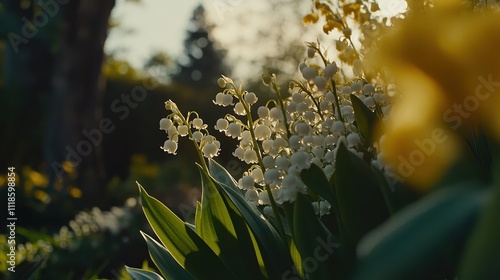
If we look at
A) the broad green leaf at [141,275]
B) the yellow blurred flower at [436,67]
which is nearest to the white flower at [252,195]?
the broad green leaf at [141,275]

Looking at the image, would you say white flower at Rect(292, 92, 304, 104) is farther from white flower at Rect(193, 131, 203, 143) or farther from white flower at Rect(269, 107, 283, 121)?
white flower at Rect(193, 131, 203, 143)

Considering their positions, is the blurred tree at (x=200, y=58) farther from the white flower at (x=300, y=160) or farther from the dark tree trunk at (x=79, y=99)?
the white flower at (x=300, y=160)

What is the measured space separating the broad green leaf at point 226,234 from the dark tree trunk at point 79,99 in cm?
679

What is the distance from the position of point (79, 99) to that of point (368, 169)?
806 cm

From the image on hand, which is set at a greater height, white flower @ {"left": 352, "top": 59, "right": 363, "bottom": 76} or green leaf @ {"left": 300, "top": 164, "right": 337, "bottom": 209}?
white flower @ {"left": 352, "top": 59, "right": 363, "bottom": 76}

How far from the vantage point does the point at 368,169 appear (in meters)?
1.19

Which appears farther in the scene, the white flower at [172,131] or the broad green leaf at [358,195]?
the white flower at [172,131]

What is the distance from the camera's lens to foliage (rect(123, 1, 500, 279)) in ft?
2.10

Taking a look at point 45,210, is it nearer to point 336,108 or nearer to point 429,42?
point 336,108

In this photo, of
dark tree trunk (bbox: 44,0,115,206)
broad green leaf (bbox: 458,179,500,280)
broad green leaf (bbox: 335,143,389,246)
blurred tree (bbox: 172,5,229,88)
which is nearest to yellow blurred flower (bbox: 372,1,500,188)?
broad green leaf (bbox: 458,179,500,280)

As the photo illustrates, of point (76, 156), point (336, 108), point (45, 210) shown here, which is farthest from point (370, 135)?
point (76, 156)

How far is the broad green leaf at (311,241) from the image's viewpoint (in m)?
1.22

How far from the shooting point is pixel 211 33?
129ft

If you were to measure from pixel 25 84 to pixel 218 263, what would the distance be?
10.7 metres
